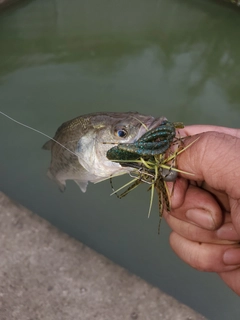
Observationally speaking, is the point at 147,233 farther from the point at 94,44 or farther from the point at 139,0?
the point at 139,0

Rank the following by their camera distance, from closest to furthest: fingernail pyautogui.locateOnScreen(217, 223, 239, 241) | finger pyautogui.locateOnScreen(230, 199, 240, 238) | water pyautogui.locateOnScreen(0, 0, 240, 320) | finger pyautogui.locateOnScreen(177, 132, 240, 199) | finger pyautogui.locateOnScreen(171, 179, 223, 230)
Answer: finger pyautogui.locateOnScreen(177, 132, 240, 199) → finger pyautogui.locateOnScreen(230, 199, 240, 238) → finger pyautogui.locateOnScreen(171, 179, 223, 230) → fingernail pyautogui.locateOnScreen(217, 223, 239, 241) → water pyautogui.locateOnScreen(0, 0, 240, 320)

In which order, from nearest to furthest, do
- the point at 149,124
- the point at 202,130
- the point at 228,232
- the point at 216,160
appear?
the point at 216,160 → the point at 149,124 → the point at 228,232 → the point at 202,130

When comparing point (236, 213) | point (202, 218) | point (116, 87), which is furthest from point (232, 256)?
point (116, 87)

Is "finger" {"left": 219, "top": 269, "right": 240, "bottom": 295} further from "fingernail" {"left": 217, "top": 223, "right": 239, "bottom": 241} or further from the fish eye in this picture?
the fish eye

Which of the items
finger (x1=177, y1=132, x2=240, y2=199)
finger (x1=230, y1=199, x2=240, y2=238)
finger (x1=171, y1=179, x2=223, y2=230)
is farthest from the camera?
finger (x1=171, y1=179, x2=223, y2=230)

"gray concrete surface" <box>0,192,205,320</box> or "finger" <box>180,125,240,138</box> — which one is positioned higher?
"finger" <box>180,125,240,138</box>

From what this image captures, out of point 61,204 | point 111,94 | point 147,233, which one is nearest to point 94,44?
point 111,94

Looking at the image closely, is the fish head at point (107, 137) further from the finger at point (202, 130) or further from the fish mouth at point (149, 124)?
the finger at point (202, 130)

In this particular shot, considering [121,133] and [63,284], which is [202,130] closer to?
[121,133]

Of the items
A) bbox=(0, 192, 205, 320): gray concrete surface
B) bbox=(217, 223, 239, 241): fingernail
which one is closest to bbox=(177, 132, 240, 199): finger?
bbox=(217, 223, 239, 241): fingernail
